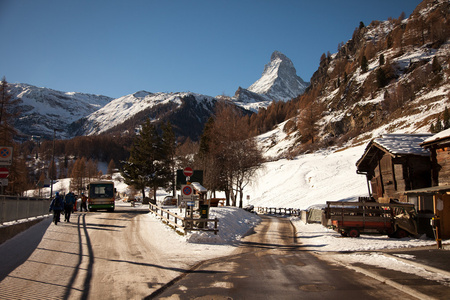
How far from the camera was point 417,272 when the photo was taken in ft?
27.5

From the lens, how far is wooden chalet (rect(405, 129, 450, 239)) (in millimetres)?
14727

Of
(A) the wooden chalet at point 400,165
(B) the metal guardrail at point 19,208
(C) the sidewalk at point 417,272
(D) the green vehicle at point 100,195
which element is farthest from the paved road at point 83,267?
(A) the wooden chalet at point 400,165

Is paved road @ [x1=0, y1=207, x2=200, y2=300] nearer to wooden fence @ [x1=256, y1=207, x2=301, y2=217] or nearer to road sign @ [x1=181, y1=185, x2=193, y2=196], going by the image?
road sign @ [x1=181, y1=185, x2=193, y2=196]

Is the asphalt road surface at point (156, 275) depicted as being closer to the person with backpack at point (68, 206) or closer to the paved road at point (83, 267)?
the paved road at point (83, 267)

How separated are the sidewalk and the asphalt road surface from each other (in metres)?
0.35

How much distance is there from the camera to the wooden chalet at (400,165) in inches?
937

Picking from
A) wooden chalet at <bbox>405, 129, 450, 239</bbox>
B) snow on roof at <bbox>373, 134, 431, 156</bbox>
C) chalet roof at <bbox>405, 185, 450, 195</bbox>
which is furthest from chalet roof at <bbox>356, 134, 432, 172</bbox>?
chalet roof at <bbox>405, 185, 450, 195</bbox>

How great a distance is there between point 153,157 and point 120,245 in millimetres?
38616

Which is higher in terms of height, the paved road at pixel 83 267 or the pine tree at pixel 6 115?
the pine tree at pixel 6 115

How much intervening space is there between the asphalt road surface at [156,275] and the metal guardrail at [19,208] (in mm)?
1585

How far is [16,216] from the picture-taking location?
51.5 feet

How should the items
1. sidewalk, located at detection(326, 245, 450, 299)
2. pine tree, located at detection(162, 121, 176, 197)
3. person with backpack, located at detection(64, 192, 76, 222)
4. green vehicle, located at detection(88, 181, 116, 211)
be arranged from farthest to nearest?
pine tree, located at detection(162, 121, 176, 197), green vehicle, located at detection(88, 181, 116, 211), person with backpack, located at detection(64, 192, 76, 222), sidewalk, located at detection(326, 245, 450, 299)

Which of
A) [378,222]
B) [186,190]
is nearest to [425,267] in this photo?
[378,222]

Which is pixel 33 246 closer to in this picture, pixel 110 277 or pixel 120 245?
pixel 120 245
